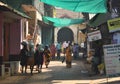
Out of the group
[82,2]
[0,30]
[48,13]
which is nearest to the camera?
[82,2]

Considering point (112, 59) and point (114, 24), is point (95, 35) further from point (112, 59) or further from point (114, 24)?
point (112, 59)

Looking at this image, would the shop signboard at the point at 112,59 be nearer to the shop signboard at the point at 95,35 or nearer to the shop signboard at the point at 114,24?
the shop signboard at the point at 114,24

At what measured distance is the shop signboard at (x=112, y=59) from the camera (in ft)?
48.0

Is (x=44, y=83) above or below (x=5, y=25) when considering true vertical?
below

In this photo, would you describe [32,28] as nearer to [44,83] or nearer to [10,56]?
[10,56]

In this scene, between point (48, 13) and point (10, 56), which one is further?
point (48, 13)

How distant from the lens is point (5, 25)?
75.2 ft

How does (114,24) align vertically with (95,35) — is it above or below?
above

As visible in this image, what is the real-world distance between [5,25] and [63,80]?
6.25 m

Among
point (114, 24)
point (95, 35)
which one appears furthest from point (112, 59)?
point (95, 35)

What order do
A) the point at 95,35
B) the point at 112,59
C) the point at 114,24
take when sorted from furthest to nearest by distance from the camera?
the point at 95,35 → the point at 114,24 → the point at 112,59

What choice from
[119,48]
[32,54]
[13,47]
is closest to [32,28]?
[13,47]

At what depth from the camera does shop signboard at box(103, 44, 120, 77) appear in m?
14.6

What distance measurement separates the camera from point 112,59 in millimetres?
14695
